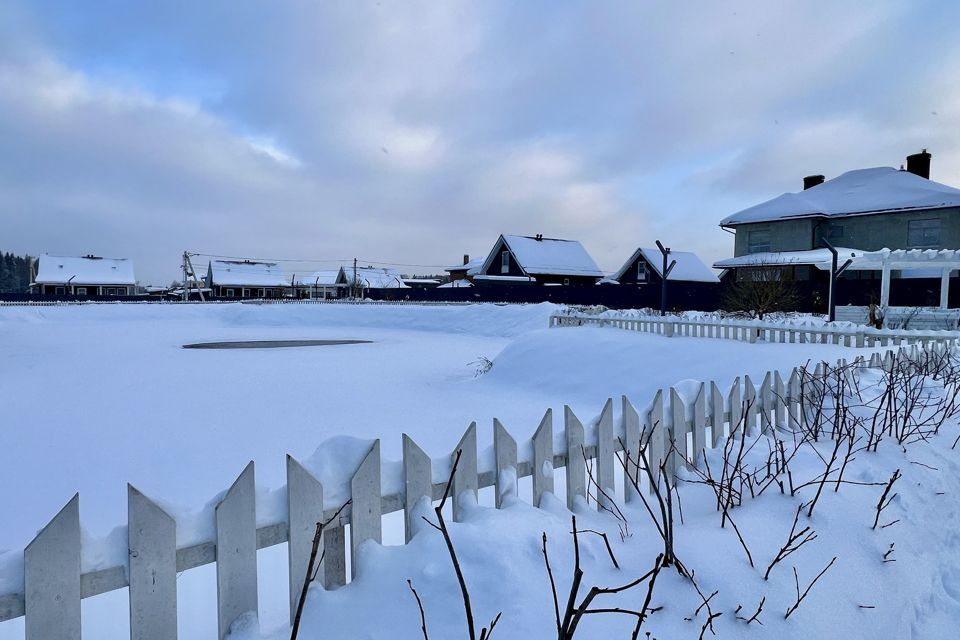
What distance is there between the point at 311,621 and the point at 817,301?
27.6m

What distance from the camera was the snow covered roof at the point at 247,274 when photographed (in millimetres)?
61219

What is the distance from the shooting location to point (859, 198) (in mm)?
28562

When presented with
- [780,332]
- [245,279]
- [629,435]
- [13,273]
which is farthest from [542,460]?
[13,273]

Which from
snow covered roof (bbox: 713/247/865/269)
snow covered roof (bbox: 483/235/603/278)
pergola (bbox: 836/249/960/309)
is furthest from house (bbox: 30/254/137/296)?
pergola (bbox: 836/249/960/309)

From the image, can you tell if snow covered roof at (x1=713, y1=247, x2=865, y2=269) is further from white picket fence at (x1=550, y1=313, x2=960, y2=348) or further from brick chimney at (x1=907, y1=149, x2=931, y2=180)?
white picket fence at (x1=550, y1=313, x2=960, y2=348)

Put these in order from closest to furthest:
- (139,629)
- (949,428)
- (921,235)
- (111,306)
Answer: (139,629) < (949,428) < (921,235) < (111,306)

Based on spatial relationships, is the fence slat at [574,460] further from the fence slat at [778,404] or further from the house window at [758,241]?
the house window at [758,241]

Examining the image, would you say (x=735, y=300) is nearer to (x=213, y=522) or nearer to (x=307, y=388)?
(x=307, y=388)

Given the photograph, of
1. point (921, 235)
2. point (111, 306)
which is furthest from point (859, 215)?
point (111, 306)

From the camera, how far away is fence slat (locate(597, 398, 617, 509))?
2770 millimetres

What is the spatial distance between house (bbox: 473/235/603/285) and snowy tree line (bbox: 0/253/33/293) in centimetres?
8502

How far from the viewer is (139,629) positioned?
5.05 ft

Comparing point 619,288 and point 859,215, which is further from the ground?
point 859,215

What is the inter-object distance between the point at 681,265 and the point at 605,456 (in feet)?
126
